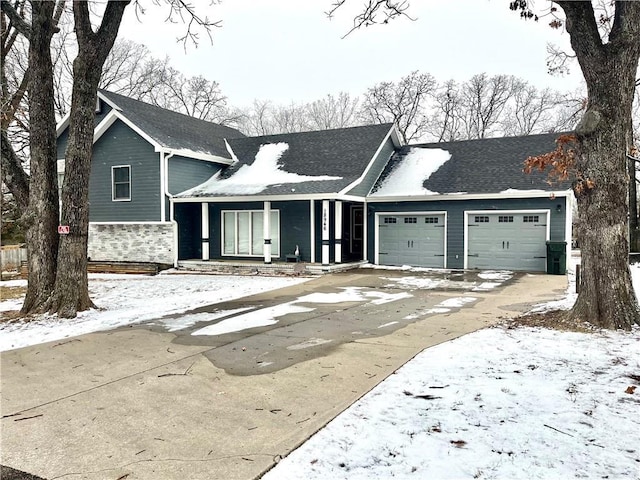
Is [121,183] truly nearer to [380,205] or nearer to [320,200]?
[320,200]

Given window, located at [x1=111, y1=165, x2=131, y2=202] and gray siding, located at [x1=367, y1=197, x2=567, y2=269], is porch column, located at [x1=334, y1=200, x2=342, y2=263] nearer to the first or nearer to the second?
gray siding, located at [x1=367, y1=197, x2=567, y2=269]

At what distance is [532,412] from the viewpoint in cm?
372

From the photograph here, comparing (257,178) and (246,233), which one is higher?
(257,178)

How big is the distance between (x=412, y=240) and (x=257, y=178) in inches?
251

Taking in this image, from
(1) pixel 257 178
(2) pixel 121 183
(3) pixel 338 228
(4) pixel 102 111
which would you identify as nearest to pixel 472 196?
(3) pixel 338 228

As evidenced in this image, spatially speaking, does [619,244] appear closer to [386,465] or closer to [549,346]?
[549,346]

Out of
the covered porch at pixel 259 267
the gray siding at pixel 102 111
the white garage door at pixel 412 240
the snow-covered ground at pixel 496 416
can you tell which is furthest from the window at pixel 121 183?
the snow-covered ground at pixel 496 416

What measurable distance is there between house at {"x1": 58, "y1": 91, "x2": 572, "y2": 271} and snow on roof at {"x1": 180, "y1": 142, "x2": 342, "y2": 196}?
0.08 m

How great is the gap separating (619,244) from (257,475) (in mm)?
6271

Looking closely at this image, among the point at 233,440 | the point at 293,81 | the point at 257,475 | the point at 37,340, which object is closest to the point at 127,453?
the point at 233,440

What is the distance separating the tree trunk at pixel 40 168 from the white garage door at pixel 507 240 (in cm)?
1249

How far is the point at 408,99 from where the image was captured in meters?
39.2

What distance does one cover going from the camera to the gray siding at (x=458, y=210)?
14.6 metres

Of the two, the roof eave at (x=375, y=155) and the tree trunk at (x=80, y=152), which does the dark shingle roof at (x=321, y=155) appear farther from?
the tree trunk at (x=80, y=152)
